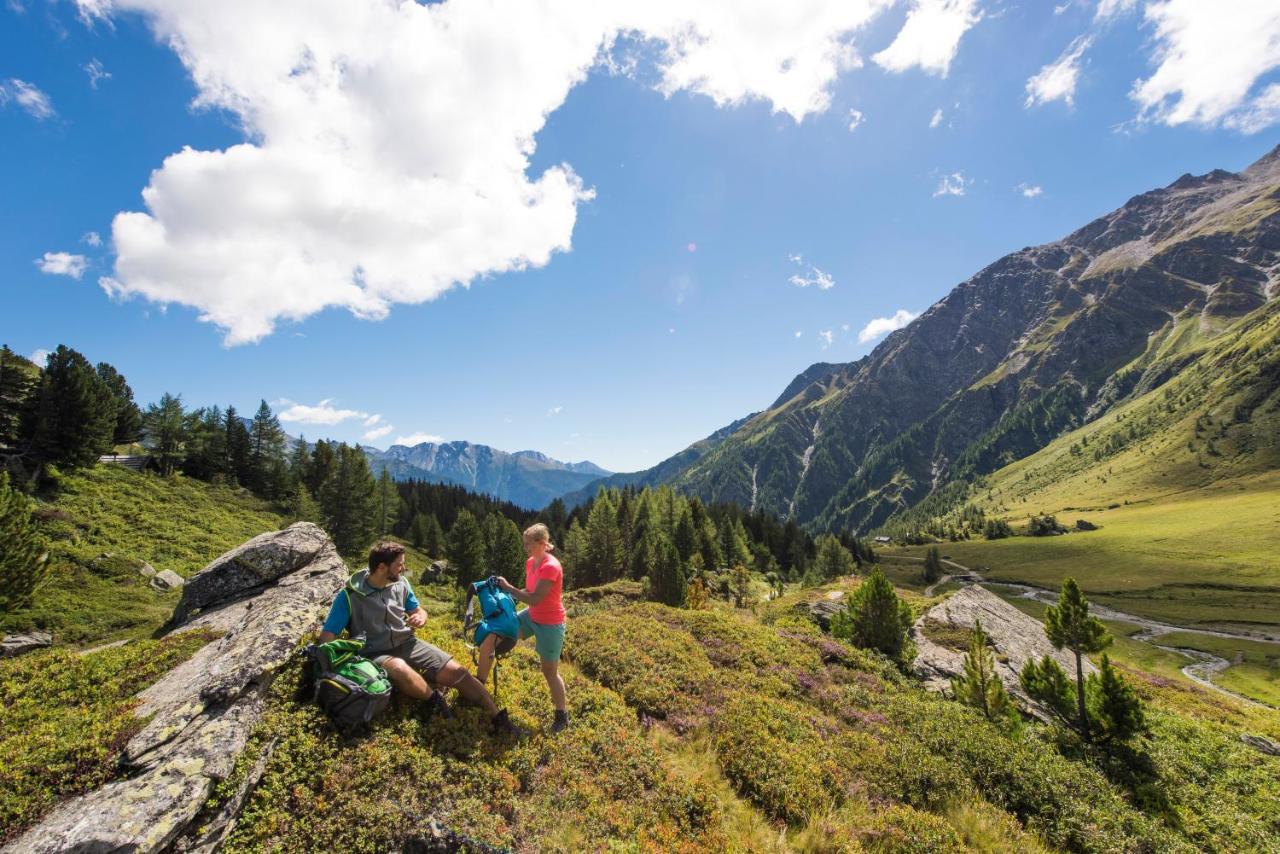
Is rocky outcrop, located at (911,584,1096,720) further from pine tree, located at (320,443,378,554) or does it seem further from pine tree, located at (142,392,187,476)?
pine tree, located at (142,392,187,476)

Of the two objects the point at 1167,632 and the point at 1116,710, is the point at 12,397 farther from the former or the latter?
the point at 1167,632

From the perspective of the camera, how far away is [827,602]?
28438mm

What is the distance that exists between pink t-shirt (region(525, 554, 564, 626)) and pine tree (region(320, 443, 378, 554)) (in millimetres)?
66092

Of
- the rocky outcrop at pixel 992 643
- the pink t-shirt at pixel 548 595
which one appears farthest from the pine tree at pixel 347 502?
the rocky outcrop at pixel 992 643

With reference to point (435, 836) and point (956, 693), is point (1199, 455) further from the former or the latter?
point (435, 836)

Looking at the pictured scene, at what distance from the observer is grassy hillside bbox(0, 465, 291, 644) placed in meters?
25.6

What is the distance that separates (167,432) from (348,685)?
295 feet

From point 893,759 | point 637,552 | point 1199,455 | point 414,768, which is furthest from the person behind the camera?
point 1199,455

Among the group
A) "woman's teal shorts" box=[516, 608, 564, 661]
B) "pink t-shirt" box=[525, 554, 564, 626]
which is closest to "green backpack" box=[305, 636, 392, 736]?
"woman's teal shorts" box=[516, 608, 564, 661]

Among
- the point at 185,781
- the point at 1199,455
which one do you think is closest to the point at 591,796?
the point at 185,781

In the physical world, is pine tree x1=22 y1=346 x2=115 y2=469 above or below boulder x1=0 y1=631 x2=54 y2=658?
above

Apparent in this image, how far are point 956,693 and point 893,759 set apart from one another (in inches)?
289

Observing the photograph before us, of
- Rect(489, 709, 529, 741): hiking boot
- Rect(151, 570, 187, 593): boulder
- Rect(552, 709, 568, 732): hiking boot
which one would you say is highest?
Rect(151, 570, 187, 593): boulder

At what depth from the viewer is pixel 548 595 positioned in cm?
984
